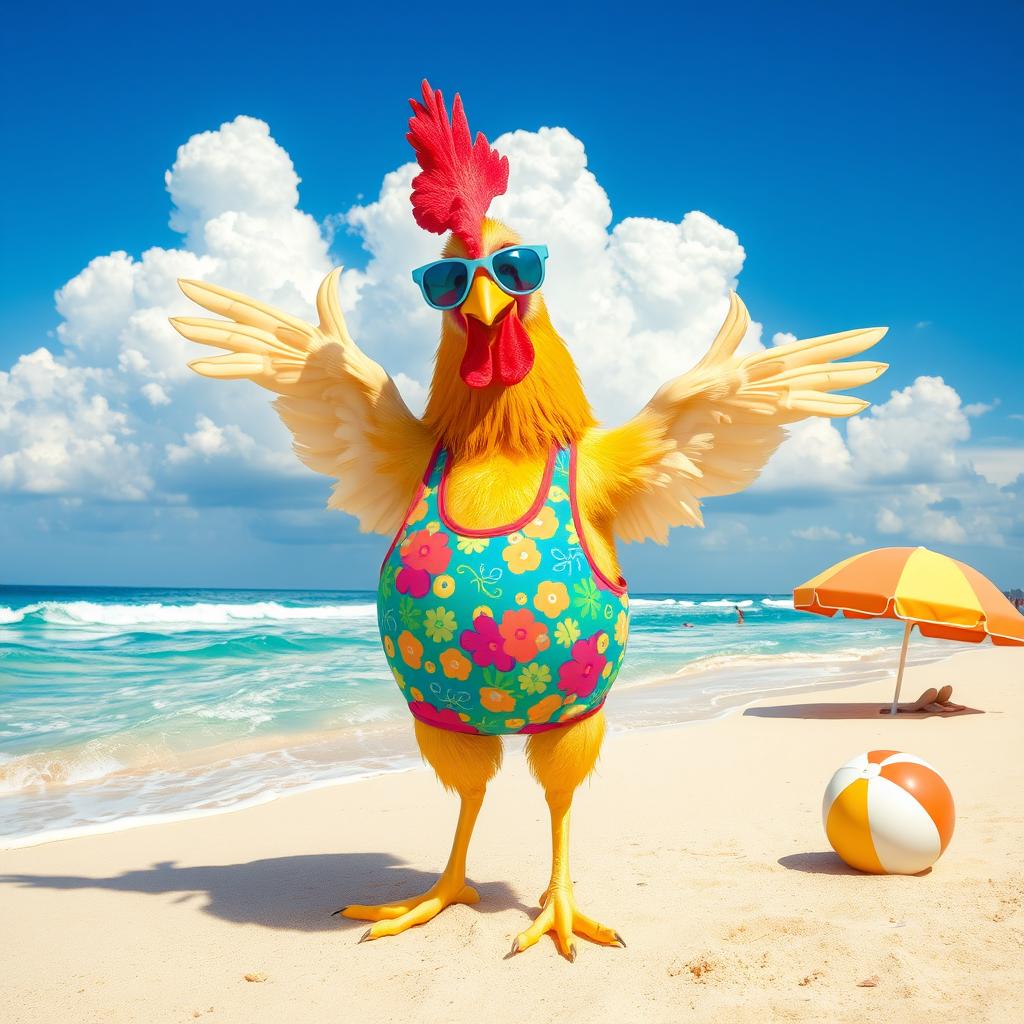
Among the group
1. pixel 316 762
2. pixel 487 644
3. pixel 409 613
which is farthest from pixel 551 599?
pixel 316 762

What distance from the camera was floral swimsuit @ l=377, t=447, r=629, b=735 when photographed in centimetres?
307

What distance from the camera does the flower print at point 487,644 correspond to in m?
3.06

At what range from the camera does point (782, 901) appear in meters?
3.56

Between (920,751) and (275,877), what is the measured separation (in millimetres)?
5213

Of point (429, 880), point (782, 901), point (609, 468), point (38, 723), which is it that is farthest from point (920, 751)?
point (38, 723)

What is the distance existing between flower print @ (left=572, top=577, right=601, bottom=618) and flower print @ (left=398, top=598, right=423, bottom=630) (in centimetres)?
55

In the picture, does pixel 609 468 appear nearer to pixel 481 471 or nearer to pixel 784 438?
pixel 481 471

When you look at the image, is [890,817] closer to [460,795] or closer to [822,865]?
[822,865]

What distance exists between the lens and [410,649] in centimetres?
322

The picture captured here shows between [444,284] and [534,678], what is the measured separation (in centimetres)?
143

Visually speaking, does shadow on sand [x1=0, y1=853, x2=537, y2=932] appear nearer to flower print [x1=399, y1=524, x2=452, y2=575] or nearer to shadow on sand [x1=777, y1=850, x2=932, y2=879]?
shadow on sand [x1=777, y1=850, x2=932, y2=879]

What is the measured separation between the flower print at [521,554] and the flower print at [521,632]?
146 millimetres

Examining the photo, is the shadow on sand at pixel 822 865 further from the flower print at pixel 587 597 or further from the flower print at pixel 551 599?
the flower print at pixel 551 599

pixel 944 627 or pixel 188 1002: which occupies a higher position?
pixel 944 627
